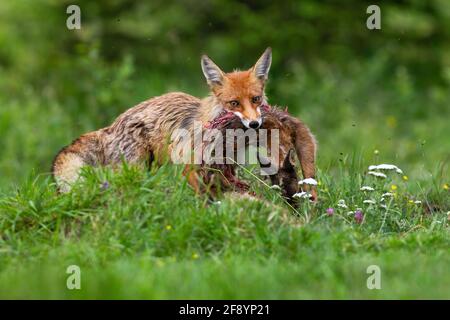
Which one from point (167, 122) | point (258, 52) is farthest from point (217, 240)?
point (258, 52)

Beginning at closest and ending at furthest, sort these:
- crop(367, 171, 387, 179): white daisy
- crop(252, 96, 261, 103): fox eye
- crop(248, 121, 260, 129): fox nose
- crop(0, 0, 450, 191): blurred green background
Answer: crop(248, 121, 260, 129): fox nose < crop(367, 171, 387, 179): white daisy < crop(252, 96, 261, 103): fox eye < crop(0, 0, 450, 191): blurred green background

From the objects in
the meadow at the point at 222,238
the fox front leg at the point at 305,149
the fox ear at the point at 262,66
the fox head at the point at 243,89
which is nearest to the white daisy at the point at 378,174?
the meadow at the point at 222,238

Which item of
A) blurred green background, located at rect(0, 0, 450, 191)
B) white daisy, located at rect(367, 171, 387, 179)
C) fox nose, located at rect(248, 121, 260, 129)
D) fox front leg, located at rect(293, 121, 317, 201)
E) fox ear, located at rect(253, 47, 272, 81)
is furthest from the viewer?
blurred green background, located at rect(0, 0, 450, 191)

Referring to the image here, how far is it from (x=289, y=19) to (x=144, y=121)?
29.3ft

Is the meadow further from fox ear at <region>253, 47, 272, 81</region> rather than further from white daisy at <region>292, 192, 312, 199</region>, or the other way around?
fox ear at <region>253, 47, 272, 81</region>

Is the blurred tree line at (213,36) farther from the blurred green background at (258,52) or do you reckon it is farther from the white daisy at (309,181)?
the white daisy at (309,181)

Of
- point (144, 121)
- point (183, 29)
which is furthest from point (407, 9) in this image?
point (144, 121)

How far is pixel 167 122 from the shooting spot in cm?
867

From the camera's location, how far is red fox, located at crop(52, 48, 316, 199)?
8125 mm

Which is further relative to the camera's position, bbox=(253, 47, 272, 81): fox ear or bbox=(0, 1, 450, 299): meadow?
bbox=(253, 47, 272, 81): fox ear

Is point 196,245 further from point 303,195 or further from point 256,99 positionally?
point 256,99

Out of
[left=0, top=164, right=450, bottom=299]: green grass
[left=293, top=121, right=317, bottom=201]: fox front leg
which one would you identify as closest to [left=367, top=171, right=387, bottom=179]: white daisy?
[left=0, top=164, right=450, bottom=299]: green grass

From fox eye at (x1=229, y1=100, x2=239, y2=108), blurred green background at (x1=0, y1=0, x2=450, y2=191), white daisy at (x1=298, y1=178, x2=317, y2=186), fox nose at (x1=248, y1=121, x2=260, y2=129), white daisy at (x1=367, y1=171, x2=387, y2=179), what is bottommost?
white daisy at (x1=298, y1=178, x2=317, y2=186)

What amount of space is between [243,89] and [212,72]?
444 millimetres
